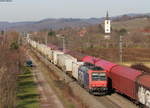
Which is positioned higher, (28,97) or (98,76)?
(98,76)

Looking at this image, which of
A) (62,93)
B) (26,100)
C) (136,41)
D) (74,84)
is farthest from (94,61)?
(136,41)

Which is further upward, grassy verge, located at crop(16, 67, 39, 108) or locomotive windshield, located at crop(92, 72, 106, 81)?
locomotive windshield, located at crop(92, 72, 106, 81)

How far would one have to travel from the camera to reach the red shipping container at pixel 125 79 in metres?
31.8

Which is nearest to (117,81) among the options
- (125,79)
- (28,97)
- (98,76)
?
(98,76)

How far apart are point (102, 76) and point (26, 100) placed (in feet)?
23.7

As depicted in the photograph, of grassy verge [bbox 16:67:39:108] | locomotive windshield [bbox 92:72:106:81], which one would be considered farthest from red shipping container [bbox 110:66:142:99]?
grassy verge [bbox 16:67:39:108]

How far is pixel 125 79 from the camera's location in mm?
33875

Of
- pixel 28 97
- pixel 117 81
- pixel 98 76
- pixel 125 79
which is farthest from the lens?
pixel 98 76

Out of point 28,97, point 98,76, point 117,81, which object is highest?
point 98,76

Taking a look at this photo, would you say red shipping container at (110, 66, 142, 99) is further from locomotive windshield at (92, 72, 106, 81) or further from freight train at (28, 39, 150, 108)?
locomotive windshield at (92, 72, 106, 81)

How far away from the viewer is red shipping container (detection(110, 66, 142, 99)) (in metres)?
31.8

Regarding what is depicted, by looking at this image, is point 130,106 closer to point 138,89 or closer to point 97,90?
point 138,89

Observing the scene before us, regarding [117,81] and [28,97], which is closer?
[28,97]

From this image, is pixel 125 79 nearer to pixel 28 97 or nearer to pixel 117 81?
pixel 117 81
